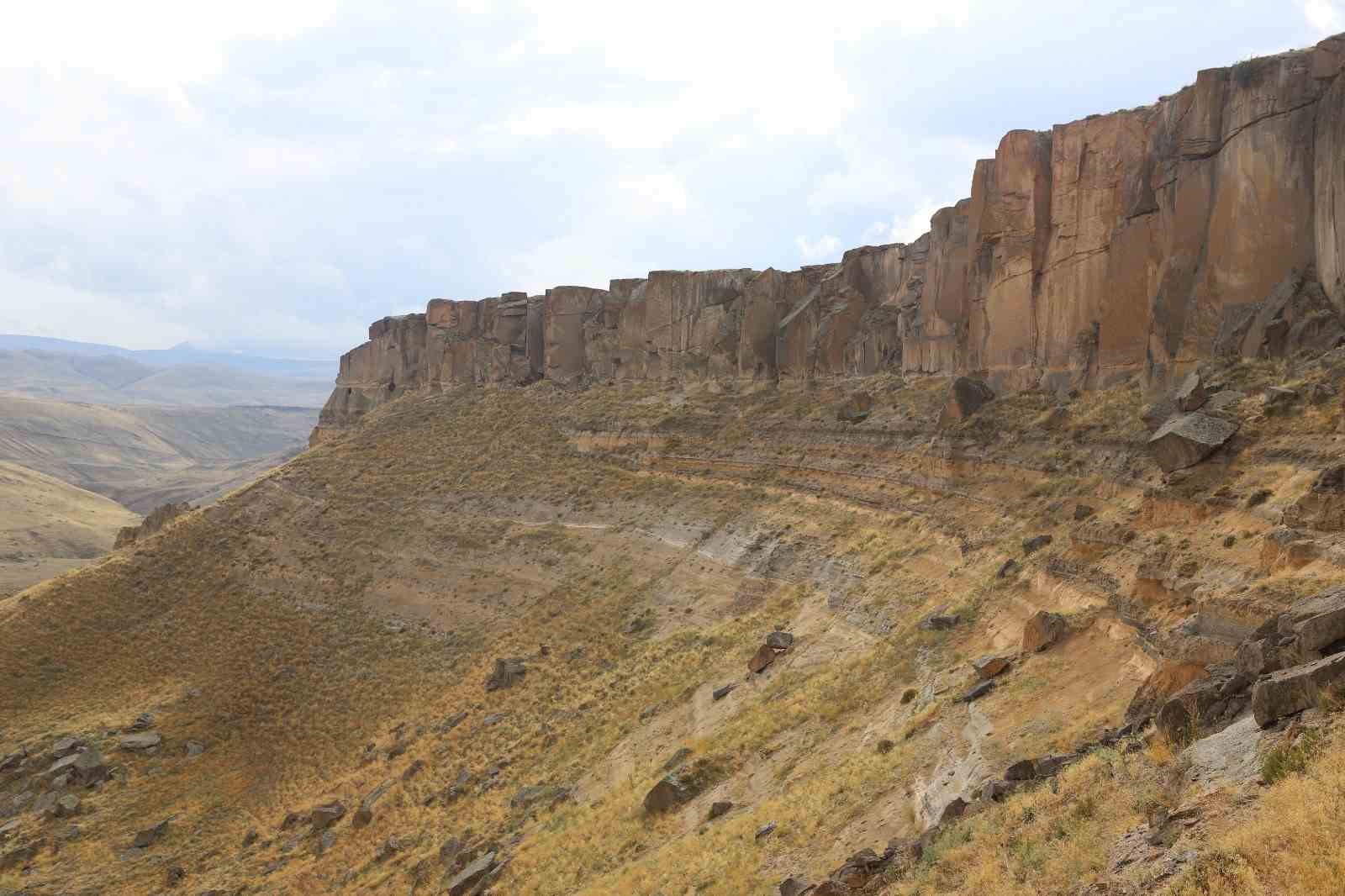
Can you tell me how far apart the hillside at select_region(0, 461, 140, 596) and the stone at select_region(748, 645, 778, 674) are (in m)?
55.2

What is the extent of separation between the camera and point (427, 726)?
36.5 meters

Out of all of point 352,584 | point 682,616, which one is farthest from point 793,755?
point 352,584

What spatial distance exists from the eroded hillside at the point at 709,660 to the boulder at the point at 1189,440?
342mm

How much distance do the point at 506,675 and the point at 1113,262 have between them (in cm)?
2500

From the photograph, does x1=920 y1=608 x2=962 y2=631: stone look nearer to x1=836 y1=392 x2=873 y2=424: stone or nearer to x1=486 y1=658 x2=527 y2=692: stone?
x1=486 y1=658 x2=527 y2=692: stone

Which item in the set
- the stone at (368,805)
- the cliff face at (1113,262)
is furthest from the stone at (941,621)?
the stone at (368,805)

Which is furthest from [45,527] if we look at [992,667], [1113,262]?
[992,667]

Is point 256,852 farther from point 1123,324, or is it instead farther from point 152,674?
point 1123,324

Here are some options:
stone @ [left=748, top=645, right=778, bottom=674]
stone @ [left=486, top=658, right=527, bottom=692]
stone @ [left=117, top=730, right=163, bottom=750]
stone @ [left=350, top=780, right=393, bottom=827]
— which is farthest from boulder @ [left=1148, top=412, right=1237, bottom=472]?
stone @ [left=117, top=730, right=163, bottom=750]

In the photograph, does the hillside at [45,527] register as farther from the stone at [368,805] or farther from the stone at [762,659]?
the stone at [762,659]

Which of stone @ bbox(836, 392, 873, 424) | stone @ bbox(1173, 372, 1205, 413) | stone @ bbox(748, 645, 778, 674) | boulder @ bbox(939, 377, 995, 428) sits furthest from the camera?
stone @ bbox(836, 392, 873, 424)

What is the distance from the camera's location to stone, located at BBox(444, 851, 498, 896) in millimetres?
23375

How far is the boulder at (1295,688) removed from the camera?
396 inches

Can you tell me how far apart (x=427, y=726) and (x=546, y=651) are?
A: 5.05 metres
